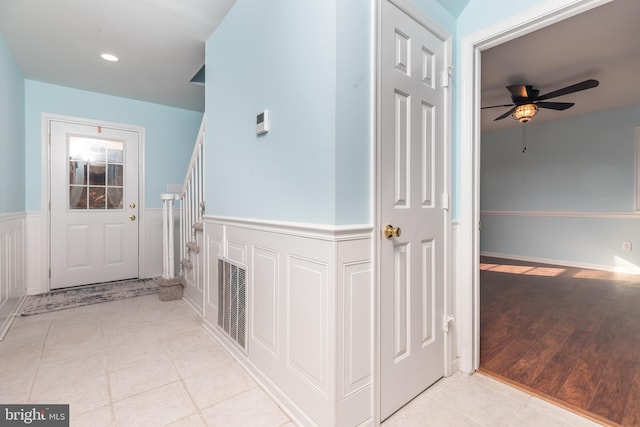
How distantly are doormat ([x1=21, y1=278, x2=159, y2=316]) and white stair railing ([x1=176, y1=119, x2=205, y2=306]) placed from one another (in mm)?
729

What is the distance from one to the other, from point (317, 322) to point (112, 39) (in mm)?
2900

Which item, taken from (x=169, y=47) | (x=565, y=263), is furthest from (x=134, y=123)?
(x=565, y=263)

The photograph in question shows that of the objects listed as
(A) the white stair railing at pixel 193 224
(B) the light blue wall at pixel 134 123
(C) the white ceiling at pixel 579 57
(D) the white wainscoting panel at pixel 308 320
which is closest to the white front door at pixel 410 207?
(D) the white wainscoting panel at pixel 308 320

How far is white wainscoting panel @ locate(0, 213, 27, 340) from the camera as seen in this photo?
2.47 metres

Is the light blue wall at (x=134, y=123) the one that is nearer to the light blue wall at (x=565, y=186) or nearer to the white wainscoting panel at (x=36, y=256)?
the white wainscoting panel at (x=36, y=256)

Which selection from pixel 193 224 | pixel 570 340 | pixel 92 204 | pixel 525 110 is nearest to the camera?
pixel 570 340

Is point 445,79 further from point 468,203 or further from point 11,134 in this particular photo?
point 11,134

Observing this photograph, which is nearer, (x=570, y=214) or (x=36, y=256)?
(x=36, y=256)

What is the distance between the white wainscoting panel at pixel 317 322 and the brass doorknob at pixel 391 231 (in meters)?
0.10

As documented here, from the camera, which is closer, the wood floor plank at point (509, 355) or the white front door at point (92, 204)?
the wood floor plank at point (509, 355)

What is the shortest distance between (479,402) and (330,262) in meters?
1.16

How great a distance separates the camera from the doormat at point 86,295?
2.99 metres

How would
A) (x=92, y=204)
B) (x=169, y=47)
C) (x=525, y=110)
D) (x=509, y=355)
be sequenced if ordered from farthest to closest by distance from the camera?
1. (x=92, y=204)
2. (x=525, y=110)
3. (x=169, y=47)
4. (x=509, y=355)

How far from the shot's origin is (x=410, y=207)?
155 cm
